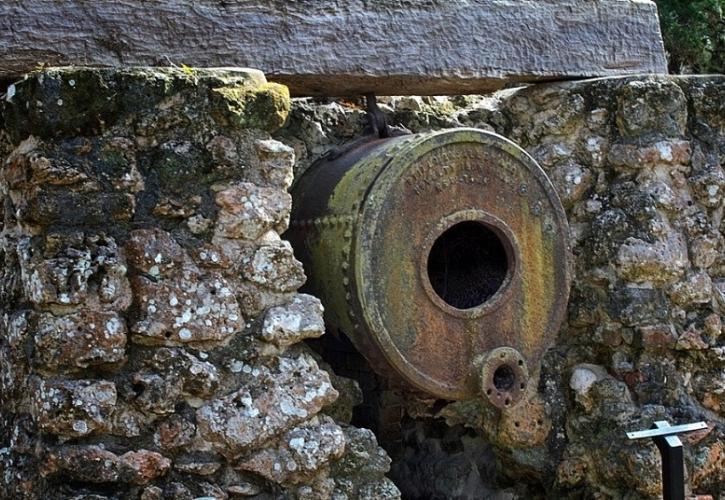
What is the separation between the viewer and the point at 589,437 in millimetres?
4148

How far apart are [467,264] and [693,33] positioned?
289cm

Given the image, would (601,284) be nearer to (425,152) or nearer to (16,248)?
(425,152)

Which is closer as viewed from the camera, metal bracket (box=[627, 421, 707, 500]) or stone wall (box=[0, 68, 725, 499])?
stone wall (box=[0, 68, 725, 499])

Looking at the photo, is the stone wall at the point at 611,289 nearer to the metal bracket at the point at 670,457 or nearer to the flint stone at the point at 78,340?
Answer: the metal bracket at the point at 670,457

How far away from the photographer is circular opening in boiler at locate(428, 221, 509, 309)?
3965 mm

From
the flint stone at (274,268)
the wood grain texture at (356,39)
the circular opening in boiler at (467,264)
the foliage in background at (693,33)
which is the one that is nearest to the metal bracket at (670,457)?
the circular opening in boiler at (467,264)

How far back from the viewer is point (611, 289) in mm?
4246

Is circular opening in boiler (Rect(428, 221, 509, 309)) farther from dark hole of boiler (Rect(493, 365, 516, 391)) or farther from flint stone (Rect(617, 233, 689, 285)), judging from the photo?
flint stone (Rect(617, 233, 689, 285))

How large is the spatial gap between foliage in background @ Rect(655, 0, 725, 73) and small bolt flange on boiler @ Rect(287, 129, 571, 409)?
278 cm

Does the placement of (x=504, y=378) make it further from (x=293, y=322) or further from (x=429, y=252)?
(x=293, y=322)

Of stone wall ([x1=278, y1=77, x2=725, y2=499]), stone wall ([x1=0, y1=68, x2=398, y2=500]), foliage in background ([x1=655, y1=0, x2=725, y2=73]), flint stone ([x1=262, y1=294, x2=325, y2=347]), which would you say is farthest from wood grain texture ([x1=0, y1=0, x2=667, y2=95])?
foliage in background ([x1=655, y1=0, x2=725, y2=73])

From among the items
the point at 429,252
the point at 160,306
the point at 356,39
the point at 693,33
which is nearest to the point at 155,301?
the point at 160,306

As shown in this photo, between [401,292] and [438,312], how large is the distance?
5.9 inches

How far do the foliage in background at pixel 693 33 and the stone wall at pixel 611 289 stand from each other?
2.03 meters
